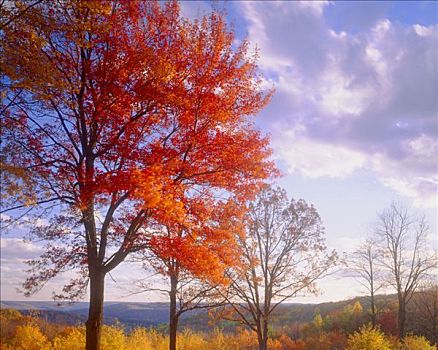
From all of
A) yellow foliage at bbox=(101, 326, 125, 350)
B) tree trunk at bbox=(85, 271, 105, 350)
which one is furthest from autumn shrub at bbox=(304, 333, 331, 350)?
tree trunk at bbox=(85, 271, 105, 350)

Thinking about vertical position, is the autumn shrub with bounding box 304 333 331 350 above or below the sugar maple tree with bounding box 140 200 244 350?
below

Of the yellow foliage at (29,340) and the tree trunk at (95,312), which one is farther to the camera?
the yellow foliage at (29,340)

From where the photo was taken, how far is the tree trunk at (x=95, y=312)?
1094 centimetres

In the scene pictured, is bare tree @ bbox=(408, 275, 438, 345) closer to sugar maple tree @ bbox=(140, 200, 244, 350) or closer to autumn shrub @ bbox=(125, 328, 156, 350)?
autumn shrub @ bbox=(125, 328, 156, 350)

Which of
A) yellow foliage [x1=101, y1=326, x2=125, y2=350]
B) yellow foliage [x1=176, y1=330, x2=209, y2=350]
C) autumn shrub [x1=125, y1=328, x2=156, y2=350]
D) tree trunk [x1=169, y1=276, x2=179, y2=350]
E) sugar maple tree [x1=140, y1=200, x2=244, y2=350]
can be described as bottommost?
yellow foliage [x1=176, y1=330, x2=209, y2=350]

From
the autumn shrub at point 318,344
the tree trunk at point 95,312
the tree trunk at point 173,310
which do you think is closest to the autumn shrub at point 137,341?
the tree trunk at point 173,310


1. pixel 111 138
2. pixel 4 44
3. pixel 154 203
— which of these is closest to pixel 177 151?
pixel 111 138

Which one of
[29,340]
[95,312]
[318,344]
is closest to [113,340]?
[29,340]

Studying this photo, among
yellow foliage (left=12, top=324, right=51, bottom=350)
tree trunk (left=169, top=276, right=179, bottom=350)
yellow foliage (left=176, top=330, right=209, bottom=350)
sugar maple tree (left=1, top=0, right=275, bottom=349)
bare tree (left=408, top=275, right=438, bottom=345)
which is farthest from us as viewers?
bare tree (left=408, top=275, right=438, bottom=345)

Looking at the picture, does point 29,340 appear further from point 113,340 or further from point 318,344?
point 318,344

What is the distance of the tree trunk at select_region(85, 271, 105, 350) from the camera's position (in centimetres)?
1094

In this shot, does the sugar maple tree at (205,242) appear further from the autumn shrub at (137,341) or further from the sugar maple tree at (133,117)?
the autumn shrub at (137,341)

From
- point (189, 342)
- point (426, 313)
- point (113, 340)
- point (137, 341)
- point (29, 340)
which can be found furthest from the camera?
point (426, 313)

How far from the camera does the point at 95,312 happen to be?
436 inches
